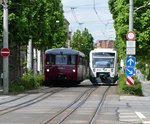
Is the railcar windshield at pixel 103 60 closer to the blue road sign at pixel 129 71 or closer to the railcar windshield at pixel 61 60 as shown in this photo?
the railcar windshield at pixel 61 60

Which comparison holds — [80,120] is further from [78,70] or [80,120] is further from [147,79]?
[147,79]

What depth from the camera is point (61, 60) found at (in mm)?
48312

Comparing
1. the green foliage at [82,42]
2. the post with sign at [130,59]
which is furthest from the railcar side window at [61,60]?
the green foliage at [82,42]

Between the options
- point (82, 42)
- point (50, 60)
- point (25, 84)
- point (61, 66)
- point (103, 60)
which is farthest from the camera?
point (82, 42)

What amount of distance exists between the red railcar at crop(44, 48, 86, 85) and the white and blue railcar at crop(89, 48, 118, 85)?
12.8ft

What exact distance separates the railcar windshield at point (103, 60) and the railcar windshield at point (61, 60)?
4.71m

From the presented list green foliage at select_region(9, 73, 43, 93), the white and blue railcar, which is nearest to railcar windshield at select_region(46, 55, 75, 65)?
green foliage at select_region(9, 73, 43, 93)

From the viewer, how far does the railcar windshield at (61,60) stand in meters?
48.2

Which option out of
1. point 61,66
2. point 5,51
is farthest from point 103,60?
point 5,51

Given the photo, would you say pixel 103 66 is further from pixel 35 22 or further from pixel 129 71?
pixel 129 71

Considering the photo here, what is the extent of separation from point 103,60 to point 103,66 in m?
0.58

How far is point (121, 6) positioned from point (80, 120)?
39.0m

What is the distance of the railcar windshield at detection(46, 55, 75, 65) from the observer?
48250 millimetres

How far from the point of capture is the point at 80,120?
18.3 meters
